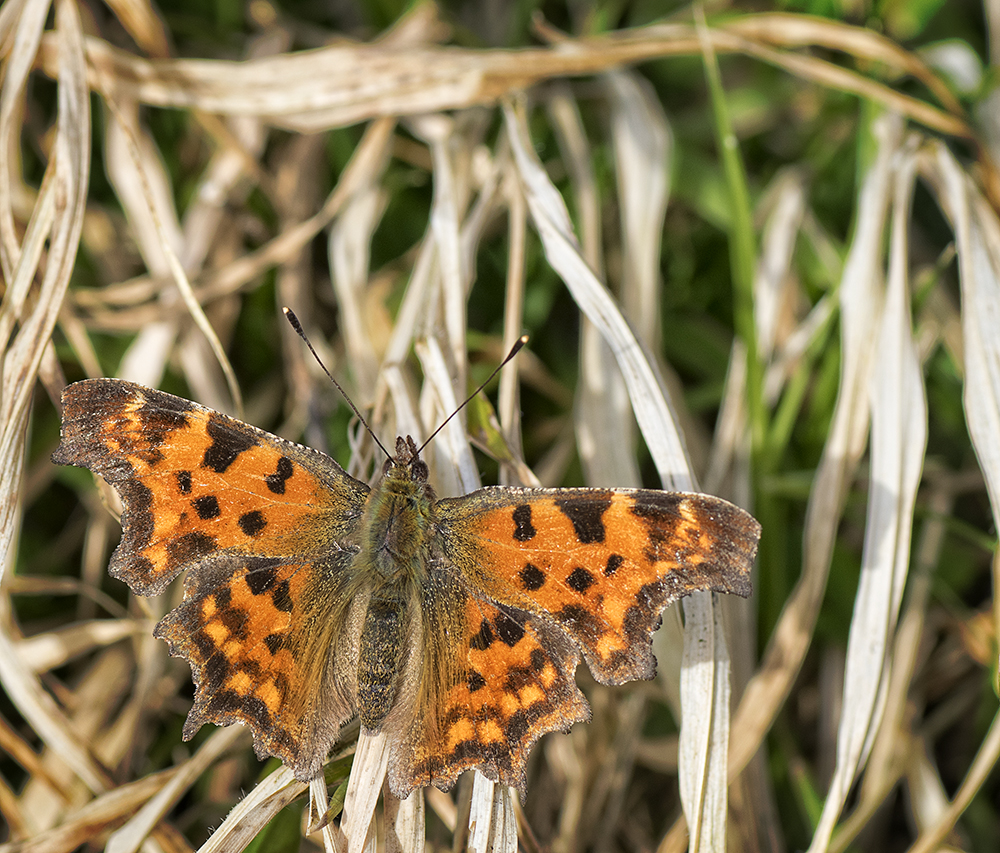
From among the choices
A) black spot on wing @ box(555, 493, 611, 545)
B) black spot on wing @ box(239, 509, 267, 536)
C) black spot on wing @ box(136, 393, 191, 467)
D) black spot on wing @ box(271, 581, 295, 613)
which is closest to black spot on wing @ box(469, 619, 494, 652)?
black spot on wing @ box(555, 493, 611, 545)

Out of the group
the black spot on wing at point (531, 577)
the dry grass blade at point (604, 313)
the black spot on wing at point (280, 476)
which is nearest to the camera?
the black spot on wing at point (531, 577)

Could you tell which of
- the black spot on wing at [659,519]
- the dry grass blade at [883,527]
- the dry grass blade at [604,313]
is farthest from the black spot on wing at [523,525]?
the dry grass blade at [883,527]

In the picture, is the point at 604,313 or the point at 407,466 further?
the point at 604,313

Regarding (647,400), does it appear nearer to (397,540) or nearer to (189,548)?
(397,540)

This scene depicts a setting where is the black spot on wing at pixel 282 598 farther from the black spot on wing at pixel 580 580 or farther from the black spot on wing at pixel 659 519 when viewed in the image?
the black spot on wing at pixel 659 519

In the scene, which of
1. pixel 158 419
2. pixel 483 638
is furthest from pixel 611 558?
pixel 158 419

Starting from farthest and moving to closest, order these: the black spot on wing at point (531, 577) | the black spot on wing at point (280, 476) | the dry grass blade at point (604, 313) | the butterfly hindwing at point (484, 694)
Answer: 1. the dry grass blade at point (604, 313)
2. the black spot on wing at point (280, 476)
3. the black spot on wing at point (531, 577)
4. the butterfly hindwing at point (484, 694)

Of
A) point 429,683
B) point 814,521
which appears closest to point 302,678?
point 429,683

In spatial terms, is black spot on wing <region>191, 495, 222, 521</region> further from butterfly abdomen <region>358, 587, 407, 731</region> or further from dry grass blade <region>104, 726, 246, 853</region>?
dry grass blade <region>104, 726, 246, 853</region>
